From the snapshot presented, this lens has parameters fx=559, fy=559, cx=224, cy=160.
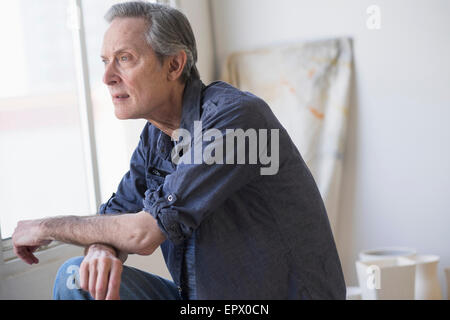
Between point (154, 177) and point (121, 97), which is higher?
point (121, 97)

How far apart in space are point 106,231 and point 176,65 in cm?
48

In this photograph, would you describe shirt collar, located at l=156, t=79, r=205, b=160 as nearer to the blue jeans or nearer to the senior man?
the senior man

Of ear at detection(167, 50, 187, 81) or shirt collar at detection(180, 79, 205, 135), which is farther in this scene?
ear at detection(167, 50, 187, 81)

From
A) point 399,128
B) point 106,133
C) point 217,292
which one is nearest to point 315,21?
point 399,128

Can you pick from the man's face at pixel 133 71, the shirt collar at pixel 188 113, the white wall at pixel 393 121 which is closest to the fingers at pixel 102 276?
the shirt collar at pixel 188 113

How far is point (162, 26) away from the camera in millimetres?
1337

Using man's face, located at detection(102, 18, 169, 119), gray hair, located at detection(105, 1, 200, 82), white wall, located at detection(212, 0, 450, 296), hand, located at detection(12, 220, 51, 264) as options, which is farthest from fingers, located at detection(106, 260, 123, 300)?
white wall, located at detection(212, 0, 450, 296)

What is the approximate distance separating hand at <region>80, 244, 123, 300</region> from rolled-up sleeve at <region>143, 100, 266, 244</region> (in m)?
0.11

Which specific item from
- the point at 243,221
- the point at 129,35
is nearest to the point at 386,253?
the point at 243,221

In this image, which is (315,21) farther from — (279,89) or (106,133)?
(106,133)

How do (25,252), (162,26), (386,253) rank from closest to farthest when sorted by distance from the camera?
(25,252) → (162,26) → (386,253)

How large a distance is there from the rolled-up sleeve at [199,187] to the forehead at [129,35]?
328mm

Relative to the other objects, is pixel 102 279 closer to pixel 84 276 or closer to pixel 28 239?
pixel 84 276

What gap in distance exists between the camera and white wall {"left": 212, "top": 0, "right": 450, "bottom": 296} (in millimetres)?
2656
